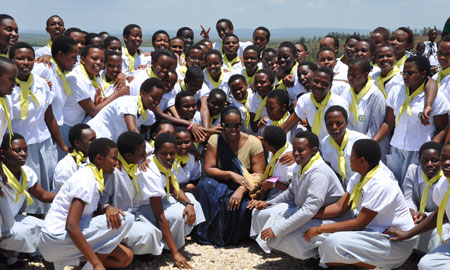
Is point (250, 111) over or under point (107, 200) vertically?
A: over

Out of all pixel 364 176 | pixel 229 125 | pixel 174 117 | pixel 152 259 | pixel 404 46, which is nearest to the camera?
pixel 364 176

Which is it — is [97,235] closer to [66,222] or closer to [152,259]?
[66,222]

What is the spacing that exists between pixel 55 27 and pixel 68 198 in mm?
4385

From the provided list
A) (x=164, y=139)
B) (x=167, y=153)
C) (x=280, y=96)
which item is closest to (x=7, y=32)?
(x=164, y=139)

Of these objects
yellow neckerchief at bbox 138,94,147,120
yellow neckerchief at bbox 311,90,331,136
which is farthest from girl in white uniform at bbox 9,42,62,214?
yellow neckerchief at bbox 311,90,331,136

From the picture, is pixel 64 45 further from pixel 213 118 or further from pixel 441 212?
pixel 441 212

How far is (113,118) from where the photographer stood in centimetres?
620

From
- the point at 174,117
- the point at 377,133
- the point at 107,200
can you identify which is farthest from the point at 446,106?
the point at 107,200

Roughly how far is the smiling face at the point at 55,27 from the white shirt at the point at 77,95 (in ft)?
6.41

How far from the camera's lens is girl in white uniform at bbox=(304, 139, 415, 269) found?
4.92 m

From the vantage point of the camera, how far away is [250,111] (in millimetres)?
7199

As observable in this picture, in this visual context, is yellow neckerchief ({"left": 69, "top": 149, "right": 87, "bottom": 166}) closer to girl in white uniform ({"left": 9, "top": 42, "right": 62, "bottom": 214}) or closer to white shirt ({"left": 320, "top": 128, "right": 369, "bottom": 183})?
girl in white uniform ({"left": 9, "top": 42, "right": 62, "bottom": 214})

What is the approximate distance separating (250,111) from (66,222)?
10.6 ft

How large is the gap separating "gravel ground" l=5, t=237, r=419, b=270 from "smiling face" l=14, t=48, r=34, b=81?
6.53 feet
